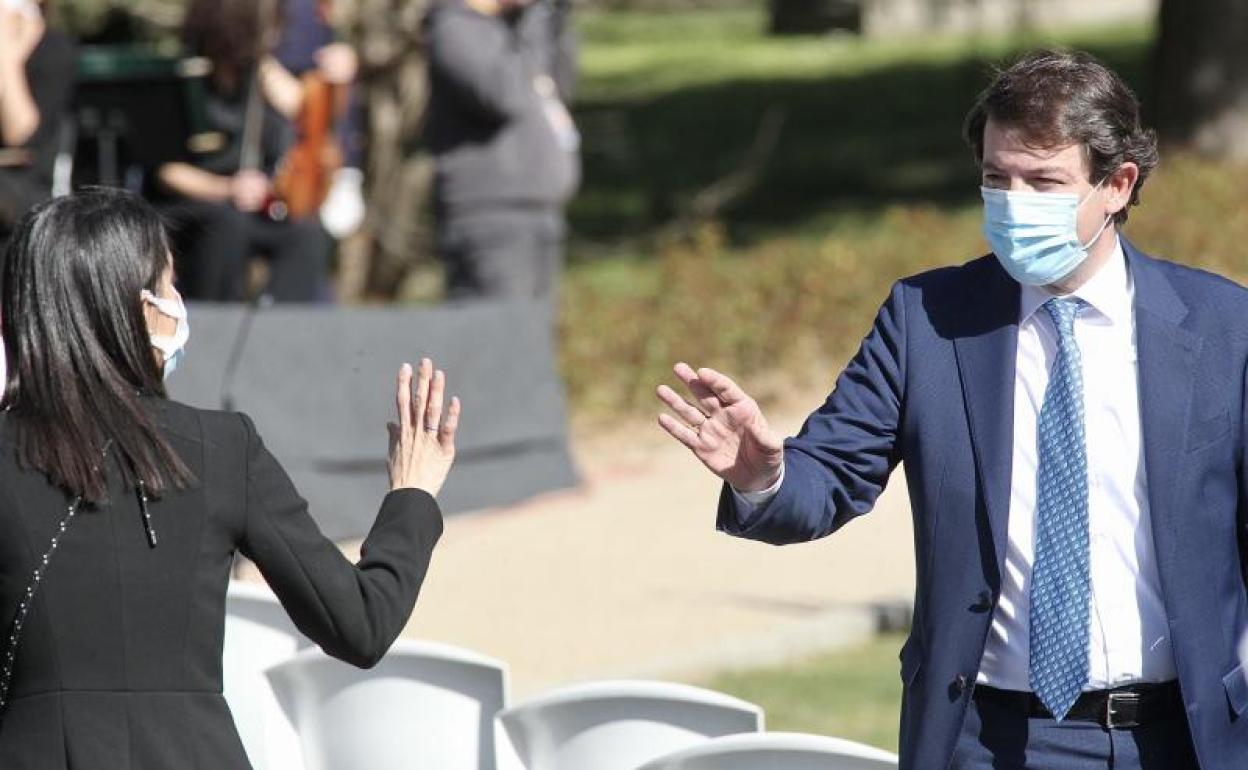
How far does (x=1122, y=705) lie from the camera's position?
366 centimetres

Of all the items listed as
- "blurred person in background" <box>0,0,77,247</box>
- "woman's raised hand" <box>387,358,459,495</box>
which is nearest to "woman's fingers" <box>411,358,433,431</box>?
"woman's raised hand" <box>387,358,459,495</box>

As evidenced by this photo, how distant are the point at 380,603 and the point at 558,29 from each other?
7.82 m

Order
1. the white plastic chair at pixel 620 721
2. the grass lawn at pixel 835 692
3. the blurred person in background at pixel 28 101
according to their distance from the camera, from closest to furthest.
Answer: the white plastic chair at pixel 620 721 < the grass lawn at pixel 835 692 < the blurred person in background at pixel 28 101

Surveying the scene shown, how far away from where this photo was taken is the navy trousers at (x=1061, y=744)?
364 cm

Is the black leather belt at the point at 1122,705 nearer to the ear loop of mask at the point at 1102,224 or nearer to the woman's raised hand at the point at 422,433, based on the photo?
the ear loop of mask at the point at 1102,224

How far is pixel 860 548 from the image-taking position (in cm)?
964

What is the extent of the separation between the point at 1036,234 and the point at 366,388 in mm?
6172

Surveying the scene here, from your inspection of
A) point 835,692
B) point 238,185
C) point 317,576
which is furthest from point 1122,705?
point 238,185

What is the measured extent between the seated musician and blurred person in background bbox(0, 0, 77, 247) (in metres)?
1.08

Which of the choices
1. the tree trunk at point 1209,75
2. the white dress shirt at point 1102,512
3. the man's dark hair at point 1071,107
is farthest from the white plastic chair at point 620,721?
the tree trunk at point 1209,75

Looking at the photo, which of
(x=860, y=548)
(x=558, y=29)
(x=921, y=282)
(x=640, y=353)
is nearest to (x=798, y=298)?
(x=640, y=353)

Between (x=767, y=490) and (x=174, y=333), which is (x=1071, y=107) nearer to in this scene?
(x=767, y=490)

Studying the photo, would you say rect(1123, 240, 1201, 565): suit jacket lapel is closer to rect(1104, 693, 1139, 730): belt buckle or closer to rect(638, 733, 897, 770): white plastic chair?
rect(1104, 693, 1139, 730): belt buckle

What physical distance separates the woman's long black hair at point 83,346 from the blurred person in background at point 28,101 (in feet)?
17.6
